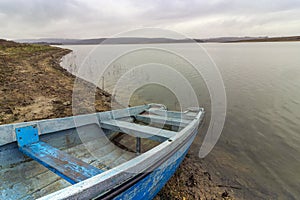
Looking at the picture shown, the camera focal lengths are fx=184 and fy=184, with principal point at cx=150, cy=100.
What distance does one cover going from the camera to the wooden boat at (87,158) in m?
1.62

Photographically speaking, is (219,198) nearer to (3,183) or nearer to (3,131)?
(3,183)

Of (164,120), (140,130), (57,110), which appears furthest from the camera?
(57,110)

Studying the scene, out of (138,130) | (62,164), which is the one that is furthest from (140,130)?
(62,164)

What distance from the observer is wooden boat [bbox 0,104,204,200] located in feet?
5.32

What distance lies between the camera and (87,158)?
3.10 metres

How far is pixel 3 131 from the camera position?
7.70 ft

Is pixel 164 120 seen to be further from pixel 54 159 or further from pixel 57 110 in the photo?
pixel 57 110

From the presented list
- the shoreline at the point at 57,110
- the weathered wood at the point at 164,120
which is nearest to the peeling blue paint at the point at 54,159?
the shoreline at the point at 57,110

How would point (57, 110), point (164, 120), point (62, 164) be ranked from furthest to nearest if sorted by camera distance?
point (57, 110), point (164, 120), point (62, 164)

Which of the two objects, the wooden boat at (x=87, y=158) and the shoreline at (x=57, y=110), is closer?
the wooden boat at (x=87, y=158)

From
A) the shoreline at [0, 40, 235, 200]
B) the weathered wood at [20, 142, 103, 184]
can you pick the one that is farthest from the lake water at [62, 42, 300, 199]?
the weathered wood at [20, 142, 103, 184]

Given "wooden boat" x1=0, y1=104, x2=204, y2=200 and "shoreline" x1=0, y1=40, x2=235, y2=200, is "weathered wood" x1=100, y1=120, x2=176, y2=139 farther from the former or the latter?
"shoreline" x1=0, y1=40, x2=235, y2=200

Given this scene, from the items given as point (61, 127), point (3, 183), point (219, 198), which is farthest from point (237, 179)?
point (3, 183)

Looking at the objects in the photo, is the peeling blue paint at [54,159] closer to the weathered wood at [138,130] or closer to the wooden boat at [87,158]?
the wooden boat at [87,158]
